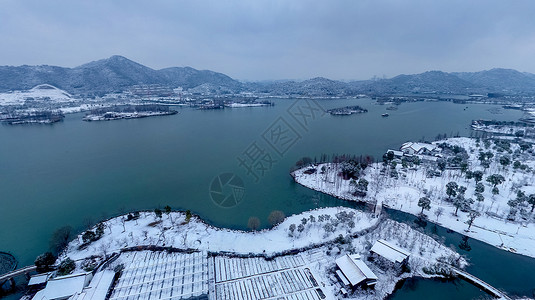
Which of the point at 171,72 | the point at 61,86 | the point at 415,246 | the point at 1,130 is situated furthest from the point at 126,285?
the point at 171,72

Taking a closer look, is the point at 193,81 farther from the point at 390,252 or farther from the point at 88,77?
the point at 390,252

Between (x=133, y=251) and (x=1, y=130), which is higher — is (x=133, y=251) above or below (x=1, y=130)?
below

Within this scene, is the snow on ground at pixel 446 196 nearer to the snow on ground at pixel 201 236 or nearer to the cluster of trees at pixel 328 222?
the cluster of trees at pixel 328 222

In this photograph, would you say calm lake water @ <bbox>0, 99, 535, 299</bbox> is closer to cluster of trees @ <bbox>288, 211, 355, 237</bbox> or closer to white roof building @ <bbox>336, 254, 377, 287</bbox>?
white roof building @ <bbox>336, 254, 377, 287</bbox>

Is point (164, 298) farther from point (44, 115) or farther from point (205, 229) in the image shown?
point (44, 115)

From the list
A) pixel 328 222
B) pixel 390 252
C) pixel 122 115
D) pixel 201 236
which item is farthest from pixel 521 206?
pixel 122 115

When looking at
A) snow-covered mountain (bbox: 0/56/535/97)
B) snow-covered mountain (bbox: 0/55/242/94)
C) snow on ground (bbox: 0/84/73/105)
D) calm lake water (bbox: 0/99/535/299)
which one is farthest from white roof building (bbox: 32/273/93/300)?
snow-covered mountain (bbox: 0/55/242/94)
